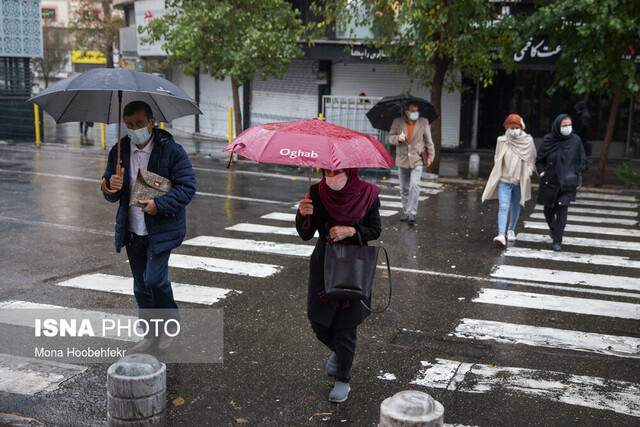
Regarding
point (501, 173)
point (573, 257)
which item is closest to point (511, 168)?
point (501, 173)

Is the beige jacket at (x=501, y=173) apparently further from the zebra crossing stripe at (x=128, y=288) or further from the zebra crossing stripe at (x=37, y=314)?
the zebra crossing stripe at (x=37, y=314)

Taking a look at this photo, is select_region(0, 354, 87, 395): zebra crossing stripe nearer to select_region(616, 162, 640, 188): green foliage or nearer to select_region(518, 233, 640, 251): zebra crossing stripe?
select_region(518, 233, 640, 251): zebra crossing stripe

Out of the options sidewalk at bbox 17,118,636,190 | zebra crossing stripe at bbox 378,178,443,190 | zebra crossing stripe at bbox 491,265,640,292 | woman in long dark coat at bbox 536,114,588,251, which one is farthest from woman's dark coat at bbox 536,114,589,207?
sidewalk at bbox 17,118,636,190

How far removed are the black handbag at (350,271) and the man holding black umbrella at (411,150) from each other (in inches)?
281

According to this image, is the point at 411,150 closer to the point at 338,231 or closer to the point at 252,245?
the point at 252,245

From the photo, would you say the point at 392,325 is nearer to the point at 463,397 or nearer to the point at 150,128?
the point at 463,397

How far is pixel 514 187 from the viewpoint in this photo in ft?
34.4

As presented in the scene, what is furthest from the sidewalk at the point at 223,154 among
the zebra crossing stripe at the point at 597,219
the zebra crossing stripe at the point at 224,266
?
the zebra crossing stripe at the point at 224,266

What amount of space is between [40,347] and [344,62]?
2185 cm

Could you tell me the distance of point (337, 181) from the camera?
15.8 feet

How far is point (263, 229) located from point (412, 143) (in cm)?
286

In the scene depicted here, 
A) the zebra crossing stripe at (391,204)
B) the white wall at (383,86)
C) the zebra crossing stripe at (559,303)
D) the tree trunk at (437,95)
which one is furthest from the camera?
the white wall at (383,86)

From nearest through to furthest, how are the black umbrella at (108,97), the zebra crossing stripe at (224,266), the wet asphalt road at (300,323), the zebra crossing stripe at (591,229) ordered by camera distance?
the wet asphalt road at (300,323), the black umbrella at (108,97), the zebra crossing stripe at (224,266), the zebra crossing stripe at (591,229)

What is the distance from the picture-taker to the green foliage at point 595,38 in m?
15.1
